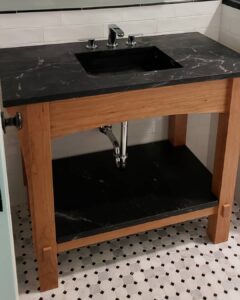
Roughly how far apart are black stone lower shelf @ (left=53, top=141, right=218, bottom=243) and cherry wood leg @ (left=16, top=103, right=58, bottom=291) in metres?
0.08

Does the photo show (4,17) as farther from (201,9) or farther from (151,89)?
(201,9)

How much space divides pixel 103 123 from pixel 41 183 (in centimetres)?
31

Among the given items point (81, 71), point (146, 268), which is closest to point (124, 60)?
point (81, 71)

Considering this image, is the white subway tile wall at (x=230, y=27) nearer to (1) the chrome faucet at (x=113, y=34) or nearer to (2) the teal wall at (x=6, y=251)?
(1) the chrome faucet at (x=113, y=34)

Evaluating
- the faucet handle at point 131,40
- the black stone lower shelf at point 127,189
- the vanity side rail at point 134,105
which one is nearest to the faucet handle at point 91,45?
the faucet handle at point 131,40

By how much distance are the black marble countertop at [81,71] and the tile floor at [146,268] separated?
2.70 feet

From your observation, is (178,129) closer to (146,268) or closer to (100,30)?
(100,30)

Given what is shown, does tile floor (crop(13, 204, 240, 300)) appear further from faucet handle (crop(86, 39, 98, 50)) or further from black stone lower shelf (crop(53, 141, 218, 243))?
faucet handle (crop(86, 39, 98, 50))

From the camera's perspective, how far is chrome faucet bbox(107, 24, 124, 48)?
1794 mm

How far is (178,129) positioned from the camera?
2289 millimetres

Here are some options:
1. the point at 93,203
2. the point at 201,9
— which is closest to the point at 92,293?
the point at 93,203

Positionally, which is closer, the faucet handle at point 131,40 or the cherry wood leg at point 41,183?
the cherry wood leg at point 41,183

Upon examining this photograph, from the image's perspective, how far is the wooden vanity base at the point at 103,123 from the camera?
1.49m

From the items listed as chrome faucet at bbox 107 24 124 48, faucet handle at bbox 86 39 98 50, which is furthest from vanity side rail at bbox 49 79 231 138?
faucet handle at bbox 86 39 98 50
